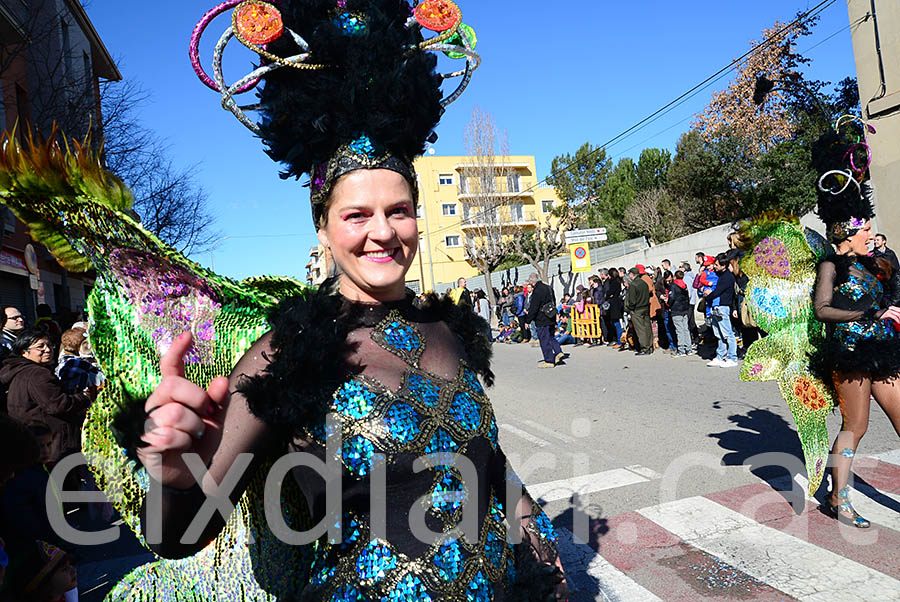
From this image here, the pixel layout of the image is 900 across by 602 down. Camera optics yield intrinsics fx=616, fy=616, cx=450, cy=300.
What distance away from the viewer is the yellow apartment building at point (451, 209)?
47.3 metres

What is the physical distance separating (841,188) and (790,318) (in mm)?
995

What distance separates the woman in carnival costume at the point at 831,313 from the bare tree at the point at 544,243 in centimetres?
2897

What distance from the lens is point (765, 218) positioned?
14.9ft

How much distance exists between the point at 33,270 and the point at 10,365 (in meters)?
4.29

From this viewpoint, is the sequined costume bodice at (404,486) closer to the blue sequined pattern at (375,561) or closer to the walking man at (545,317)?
the blue sequined pattern at (375,561)

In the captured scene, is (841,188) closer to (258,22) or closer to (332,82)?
(332,82)

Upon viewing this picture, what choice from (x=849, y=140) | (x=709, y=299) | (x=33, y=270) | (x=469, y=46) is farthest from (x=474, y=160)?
(x=469, y=46)

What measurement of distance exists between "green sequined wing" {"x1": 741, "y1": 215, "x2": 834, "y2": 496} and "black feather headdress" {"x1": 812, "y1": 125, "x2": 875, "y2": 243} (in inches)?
7.4

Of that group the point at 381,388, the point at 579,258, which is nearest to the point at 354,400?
the point at 381,388

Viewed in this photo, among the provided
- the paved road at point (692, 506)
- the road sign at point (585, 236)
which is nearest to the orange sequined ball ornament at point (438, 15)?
the paved road at point (692, 506)

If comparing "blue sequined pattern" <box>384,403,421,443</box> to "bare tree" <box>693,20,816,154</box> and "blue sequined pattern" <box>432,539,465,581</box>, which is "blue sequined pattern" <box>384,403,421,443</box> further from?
"bare tree" <box>693,20,816,154</box>

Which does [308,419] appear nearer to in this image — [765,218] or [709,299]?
[765,218]

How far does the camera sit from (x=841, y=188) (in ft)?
14.4

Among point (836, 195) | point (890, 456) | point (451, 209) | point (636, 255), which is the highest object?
point (451, 209)
